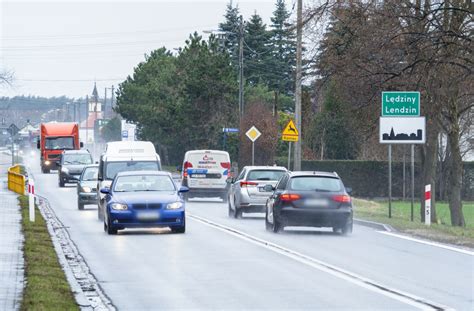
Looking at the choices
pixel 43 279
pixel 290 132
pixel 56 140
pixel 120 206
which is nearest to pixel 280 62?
pixel 56 140

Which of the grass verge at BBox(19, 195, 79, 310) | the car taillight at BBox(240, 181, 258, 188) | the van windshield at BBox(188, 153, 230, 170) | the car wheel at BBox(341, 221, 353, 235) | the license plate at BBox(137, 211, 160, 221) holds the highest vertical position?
the van windshield at BBox(188, 153, 230, 170)

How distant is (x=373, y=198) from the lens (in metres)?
61.8

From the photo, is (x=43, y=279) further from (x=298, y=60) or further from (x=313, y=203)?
(x=298, y=60)

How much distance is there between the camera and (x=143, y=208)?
25.0 metres

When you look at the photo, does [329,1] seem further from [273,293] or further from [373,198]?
[373,198]

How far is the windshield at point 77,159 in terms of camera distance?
61741 mm

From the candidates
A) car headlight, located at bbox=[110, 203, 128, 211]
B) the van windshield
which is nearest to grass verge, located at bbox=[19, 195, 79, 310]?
car headlight, located at bbox=[110, 203, 128, 211]

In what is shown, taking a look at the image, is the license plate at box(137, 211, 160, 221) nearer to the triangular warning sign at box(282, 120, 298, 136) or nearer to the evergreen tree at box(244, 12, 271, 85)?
the triangular warning sign at box(282, 120, 298, 136)

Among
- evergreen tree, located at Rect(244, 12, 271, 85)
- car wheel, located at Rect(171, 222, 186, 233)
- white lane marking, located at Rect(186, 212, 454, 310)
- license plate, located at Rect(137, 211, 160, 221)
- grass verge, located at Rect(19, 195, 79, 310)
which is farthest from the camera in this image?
evergreen tree, located at Rect(244, 12, 271, 85)

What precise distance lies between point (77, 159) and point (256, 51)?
5189cm

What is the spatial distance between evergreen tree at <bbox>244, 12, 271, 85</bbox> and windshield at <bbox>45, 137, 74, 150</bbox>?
33197mm

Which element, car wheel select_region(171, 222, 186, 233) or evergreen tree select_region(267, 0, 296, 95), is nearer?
car wheel select_region(171, 222, 186, 233)

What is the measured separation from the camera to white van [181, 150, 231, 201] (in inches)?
1790

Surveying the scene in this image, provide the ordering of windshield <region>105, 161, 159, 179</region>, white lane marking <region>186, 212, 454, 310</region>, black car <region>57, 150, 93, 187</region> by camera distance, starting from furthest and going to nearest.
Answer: black car <region>57, 150, 93, 187</region> < windshield <region>105, 161, 159, 179</region> < white lane marking <region>186, 212, 454, 310</region>
